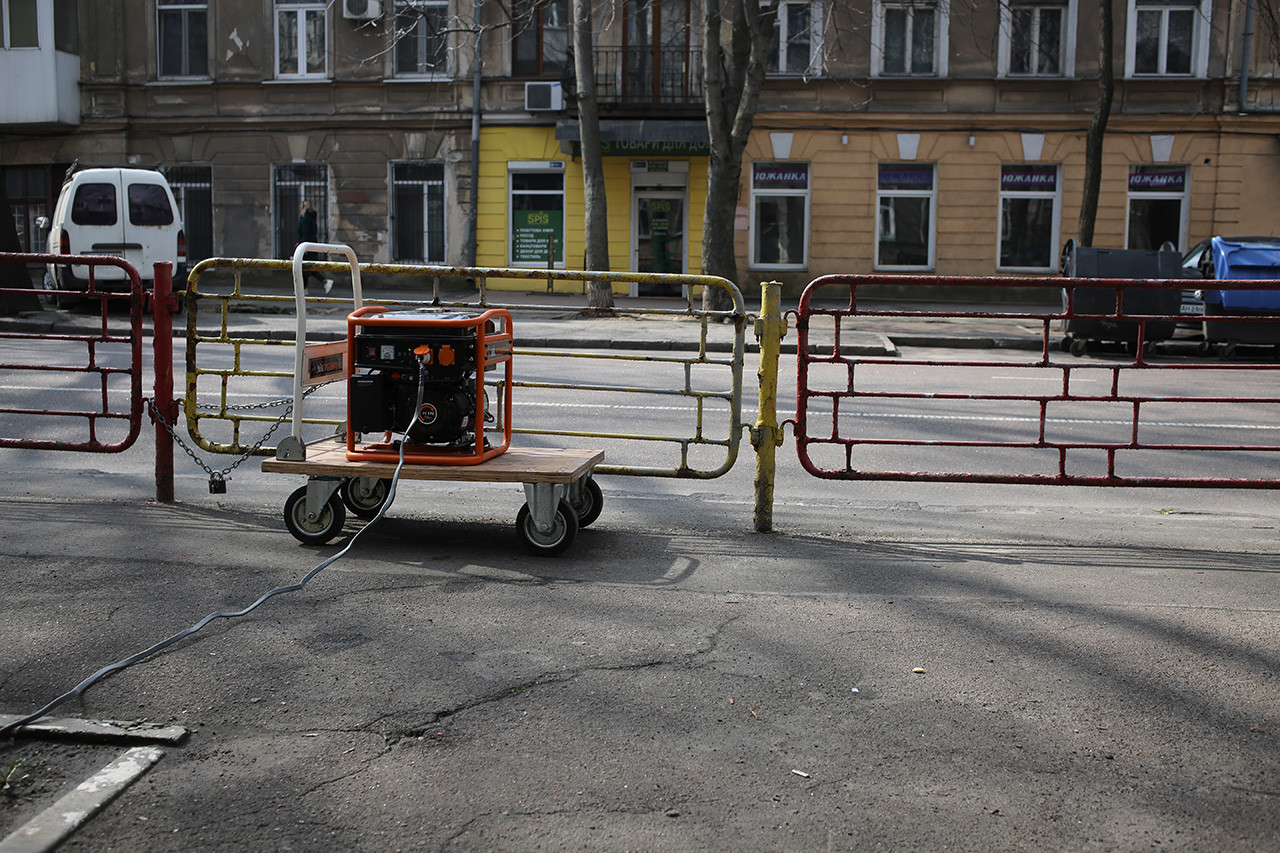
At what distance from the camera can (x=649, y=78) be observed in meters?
27.5

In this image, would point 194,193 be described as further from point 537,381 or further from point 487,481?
point 487,481

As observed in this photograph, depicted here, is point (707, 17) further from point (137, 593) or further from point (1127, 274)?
point (137, 593)

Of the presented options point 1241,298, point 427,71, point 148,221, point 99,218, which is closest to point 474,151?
point 427,71

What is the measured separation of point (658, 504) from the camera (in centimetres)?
786

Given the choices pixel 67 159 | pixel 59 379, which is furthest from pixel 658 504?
pixel 67 159

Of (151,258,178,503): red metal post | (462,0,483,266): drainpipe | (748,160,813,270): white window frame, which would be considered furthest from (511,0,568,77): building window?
(151,258,178,503): red metal post

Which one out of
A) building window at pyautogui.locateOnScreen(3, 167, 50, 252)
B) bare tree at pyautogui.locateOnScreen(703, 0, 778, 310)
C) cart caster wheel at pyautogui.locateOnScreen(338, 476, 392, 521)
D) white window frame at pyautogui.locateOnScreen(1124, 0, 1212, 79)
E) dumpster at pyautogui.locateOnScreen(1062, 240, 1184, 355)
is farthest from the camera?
building window at pyautogui.locateOnScreen(3, 167, 50, 252)

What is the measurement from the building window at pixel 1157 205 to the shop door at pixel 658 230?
32.0 feet

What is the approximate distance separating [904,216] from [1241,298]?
34.4 feet

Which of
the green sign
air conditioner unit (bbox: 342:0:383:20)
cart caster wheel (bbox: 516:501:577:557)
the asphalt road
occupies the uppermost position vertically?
air conditioner unit (bbox: 342:0:383:20)

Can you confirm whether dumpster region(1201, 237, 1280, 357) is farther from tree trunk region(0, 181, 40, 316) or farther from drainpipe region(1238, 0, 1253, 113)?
tree trunk region(0, 181, 40, 316)

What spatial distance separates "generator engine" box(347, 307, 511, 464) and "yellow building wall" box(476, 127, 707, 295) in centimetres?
2176

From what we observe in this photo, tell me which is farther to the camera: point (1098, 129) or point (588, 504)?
point (1098, 129)

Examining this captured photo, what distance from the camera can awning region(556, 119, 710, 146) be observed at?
26.7m
